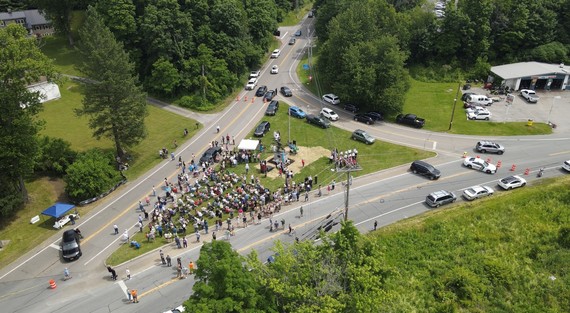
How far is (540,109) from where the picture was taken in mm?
68312

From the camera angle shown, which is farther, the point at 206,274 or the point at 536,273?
the point at 536,273

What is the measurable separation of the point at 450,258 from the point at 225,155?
2923 centimetres

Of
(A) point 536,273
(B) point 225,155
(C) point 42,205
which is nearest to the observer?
(A) point 536,273

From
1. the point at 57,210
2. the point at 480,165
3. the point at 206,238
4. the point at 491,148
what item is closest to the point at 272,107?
the point at 206,238

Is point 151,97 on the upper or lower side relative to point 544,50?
lower

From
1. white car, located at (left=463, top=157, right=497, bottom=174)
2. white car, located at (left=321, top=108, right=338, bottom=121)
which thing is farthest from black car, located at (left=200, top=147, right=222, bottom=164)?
white car, located at (left=463, top=157, right=497, bottom=174)

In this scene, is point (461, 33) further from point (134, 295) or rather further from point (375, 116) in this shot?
point (134, 295)

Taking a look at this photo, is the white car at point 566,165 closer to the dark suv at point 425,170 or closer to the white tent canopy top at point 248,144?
the dark suv at point 425,170

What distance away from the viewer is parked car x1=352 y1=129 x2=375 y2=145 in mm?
59531

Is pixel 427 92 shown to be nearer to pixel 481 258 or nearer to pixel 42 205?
pixel 481 258

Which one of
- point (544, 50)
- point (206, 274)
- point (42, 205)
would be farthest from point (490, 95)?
point (42, 205)

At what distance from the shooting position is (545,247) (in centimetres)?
4350

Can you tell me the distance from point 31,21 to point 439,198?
95241 millimetres

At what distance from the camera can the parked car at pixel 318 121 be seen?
64.1 meters
